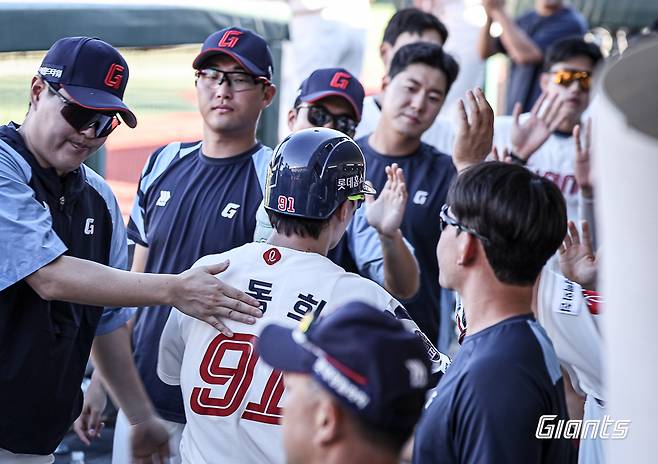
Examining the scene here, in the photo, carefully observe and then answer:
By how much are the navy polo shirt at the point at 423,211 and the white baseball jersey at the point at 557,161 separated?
3.55 ft

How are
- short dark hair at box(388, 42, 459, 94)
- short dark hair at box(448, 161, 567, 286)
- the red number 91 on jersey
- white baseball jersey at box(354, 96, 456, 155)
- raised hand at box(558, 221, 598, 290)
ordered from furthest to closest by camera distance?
1. white baseball jersey at box(354, 96, 456, 155)
2. short dark hair at box(388, 42, 459, 94)
3. raised hand at box(558, 221, 598, 290)
4. the red number 91 on jersey
5. short dark hair at box(448, 161, 567, 286)

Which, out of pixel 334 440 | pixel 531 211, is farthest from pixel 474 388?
pixel 334 440

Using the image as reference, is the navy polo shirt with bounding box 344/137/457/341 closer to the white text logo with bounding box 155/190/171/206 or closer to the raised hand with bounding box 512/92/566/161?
the raised hand with bounding box 512/92/566/161

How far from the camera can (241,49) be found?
3.76 m

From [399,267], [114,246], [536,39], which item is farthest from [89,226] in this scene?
[536,39]

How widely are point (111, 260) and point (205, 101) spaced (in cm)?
83

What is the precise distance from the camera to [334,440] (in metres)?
1.58

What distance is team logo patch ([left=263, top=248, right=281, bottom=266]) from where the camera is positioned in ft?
8.46

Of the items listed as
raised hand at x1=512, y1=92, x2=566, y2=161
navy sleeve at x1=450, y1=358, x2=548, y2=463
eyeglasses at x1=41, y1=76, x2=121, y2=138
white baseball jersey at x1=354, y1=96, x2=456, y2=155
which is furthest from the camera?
white baseball jersey at x1=354, y1=96, x2=456, y2=155

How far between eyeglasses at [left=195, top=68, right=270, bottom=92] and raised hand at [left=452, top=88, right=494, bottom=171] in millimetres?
840

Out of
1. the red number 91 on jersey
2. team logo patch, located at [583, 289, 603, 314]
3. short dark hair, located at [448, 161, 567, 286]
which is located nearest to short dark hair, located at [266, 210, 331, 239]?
the red number 91 on jersey

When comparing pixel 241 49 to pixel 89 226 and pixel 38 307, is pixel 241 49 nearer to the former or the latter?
pixel 89 226

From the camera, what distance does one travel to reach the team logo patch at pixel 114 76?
3055 mm

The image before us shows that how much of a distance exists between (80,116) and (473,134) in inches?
65.4
